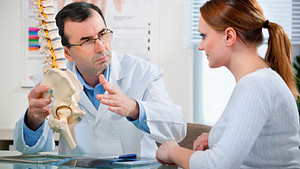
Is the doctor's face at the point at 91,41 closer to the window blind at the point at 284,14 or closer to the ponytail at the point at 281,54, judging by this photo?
the ponytail at the point at 281,54

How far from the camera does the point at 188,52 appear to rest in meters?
3.55

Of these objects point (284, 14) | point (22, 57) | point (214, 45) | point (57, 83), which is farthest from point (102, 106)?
point (284, 14)

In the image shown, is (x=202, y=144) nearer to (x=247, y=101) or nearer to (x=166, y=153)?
(x=166, y=153)

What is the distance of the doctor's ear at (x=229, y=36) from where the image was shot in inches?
49.1

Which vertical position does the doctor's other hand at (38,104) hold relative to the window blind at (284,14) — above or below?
below

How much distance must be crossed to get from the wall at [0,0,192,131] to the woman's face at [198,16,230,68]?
2.21 meters

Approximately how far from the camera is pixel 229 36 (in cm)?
126

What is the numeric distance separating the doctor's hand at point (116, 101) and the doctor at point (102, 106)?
4cm

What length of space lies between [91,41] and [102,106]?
30 centimetres

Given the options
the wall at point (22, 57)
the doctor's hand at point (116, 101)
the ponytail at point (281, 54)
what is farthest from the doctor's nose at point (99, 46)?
the wall at point (22, 57)

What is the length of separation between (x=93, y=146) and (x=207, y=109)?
6.36ft

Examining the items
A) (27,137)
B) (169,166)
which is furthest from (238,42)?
(27,137)

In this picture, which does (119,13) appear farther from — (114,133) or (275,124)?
(275,124)

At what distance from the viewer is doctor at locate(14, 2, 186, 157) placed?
5.34 ft
